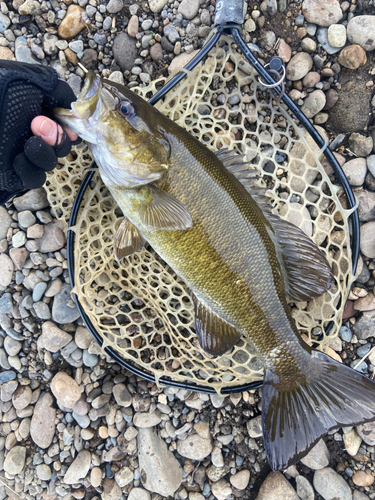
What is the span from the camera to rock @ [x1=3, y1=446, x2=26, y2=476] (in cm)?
334

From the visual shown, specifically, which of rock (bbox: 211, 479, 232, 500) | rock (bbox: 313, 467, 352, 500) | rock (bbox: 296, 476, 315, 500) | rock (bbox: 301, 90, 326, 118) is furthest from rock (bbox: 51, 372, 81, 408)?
rock (bbox: 301, 90, 326, 118)

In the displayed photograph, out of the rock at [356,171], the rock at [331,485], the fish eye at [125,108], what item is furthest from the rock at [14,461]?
the rock at [356,171]

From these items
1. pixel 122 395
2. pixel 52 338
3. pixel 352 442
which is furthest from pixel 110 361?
pixel 352 442

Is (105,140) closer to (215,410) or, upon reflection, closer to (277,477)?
(215,410)

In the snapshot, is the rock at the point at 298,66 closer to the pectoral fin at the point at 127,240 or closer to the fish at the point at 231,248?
the fish at the point at 231,248

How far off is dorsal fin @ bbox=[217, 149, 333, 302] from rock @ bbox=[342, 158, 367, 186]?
3.37 ft

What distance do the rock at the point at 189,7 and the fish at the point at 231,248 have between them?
1.37m

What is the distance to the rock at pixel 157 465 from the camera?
3236 mm

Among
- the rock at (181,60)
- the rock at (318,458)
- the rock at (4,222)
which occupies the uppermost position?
the rock at (181,60)

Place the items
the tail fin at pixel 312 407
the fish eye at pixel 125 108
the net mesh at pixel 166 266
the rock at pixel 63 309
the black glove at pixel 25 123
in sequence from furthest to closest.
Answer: the rock at pixel 63 309, the net mesh at pixel 166 266, the tail fin at pixel 312 407, the fish eye at pixel 125 108, the black glove at pixel 25 123

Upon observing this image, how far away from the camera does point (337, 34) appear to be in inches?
128

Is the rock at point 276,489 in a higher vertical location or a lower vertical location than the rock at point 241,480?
higher

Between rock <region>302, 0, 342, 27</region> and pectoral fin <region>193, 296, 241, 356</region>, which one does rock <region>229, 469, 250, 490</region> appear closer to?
pectoral fin <region>193, 296, 241, 356</region>

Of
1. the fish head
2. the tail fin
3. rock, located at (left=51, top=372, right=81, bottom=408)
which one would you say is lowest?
rock, located at (left=51, top=372, right=81, bottom=408)
